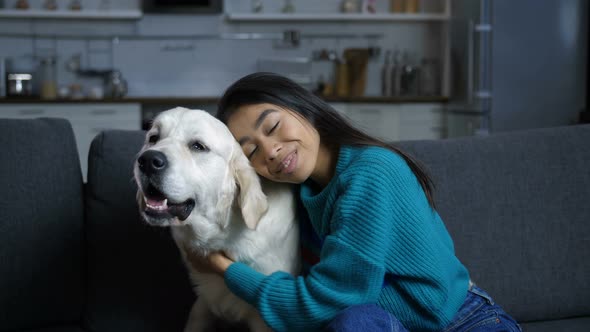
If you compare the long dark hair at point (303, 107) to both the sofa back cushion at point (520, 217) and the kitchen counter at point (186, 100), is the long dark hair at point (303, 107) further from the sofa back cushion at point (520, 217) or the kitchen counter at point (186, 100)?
the kitchen counter at point (186, 100)

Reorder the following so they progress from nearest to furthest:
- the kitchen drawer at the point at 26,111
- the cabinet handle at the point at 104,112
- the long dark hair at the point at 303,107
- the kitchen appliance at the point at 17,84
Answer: the long dark hair at the point at 303,107
the kitchen drawer at the point at 26,111
the cabinet handle at the point at 104,112
the kitchen appliance at the point at 17,84

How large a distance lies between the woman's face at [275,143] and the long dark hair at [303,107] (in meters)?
0.03

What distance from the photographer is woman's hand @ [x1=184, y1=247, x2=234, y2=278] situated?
1.35 m

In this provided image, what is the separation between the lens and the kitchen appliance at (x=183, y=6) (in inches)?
207

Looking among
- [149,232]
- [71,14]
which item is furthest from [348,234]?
[71,14]

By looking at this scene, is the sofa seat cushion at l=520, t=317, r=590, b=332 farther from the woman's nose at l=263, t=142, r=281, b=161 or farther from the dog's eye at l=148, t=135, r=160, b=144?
the dog's eye at l=148, t=135, r=160, b=144

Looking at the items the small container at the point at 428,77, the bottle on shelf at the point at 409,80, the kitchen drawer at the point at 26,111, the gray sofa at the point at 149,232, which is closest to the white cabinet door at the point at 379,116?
the bottle on shelf at the point at 409,80

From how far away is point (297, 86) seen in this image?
1.48 metres

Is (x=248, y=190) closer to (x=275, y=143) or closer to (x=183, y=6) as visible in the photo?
(x=275, y=143)

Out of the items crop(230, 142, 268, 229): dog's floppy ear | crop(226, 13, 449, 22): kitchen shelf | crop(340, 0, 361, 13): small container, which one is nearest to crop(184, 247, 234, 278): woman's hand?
crop(230, 142, 268, 229): dog's floppy ear

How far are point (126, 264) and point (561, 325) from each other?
3.91ft

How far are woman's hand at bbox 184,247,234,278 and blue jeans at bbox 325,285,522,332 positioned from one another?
0.27 metres

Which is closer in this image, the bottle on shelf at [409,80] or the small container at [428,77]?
the bottle on shelf at [409,80]

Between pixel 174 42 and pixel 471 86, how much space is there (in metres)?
2.63
